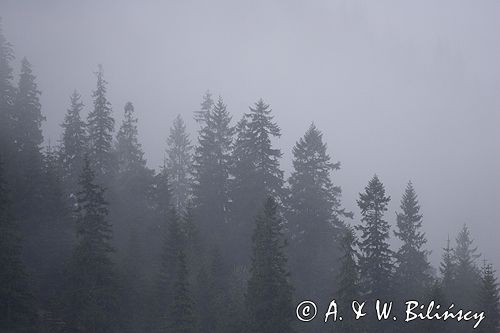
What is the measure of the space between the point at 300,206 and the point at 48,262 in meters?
23.3

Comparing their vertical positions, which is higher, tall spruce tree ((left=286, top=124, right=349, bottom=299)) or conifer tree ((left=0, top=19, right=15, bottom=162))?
conifer tree ((left=0, top=19, right=15, bottom=162))

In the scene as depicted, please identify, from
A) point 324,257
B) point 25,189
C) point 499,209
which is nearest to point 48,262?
point 25,189

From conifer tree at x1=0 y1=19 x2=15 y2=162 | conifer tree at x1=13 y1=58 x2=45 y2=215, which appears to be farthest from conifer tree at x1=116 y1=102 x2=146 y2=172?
conifer tree at x1=0 y1=19 x2=15 y2=162

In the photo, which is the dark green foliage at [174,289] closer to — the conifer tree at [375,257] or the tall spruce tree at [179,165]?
the conifer tree at [375,257]

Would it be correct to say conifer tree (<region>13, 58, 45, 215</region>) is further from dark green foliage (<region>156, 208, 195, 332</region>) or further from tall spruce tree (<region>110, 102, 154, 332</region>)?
dark green foliage (<region>156, 208, 195, 332</region>)

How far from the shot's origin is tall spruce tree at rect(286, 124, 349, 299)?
48.0 meters

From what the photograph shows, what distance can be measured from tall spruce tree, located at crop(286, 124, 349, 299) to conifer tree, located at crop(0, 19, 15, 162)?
95.1 feet

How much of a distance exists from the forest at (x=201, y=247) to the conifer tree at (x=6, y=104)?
14cm

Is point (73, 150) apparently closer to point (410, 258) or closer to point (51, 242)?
point (51, 242)

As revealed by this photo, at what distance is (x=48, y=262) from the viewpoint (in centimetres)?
4197

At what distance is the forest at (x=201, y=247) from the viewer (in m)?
33.4

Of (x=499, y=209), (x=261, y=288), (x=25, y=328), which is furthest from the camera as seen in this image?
(x=499, y=209)

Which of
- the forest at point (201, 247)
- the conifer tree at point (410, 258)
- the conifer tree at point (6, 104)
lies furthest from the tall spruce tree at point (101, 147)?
the conifer tree at point (410, 258)

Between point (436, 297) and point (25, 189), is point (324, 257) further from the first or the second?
point (25, 189)
